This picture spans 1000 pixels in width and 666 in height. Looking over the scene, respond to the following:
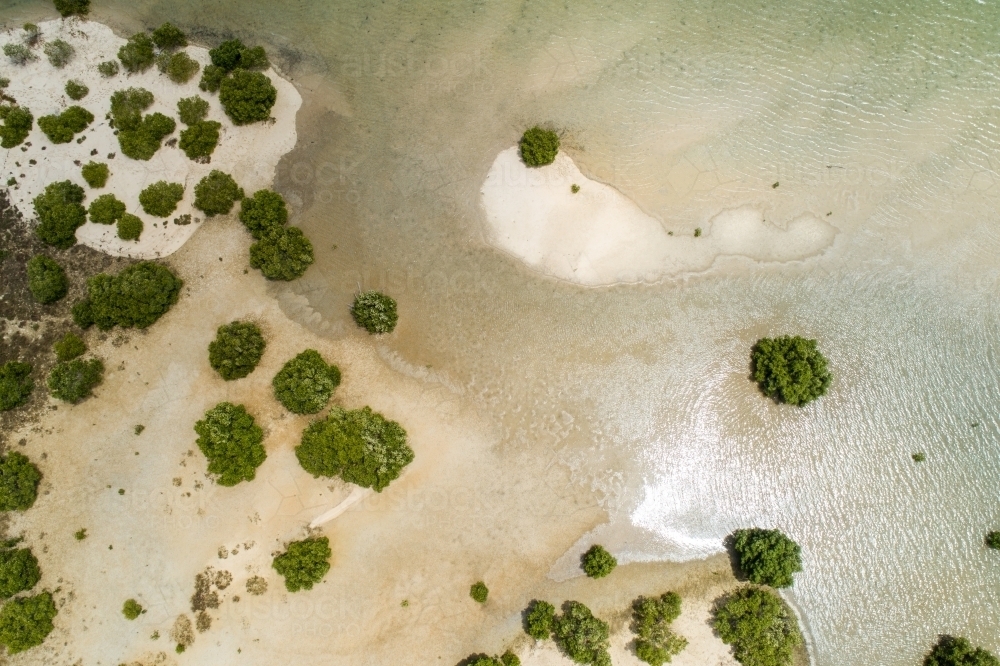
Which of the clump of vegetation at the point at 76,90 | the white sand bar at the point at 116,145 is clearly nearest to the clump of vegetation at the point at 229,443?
the white sand bar at the point at 116,145

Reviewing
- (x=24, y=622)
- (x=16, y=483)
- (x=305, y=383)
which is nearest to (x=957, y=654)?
(x=305, y=383)

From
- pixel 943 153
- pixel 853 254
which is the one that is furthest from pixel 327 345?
pixel 943 153

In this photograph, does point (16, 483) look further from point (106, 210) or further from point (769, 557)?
point (769, 557)

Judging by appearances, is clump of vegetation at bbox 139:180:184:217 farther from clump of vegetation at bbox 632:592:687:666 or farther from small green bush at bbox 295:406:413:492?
clump of vegetation at bbox 632:592:687:666

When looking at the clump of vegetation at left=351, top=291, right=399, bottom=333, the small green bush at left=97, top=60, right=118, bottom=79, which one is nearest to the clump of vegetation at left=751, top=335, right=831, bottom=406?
the clump of vegetation at left=351, top=291, right=399, bottom=333

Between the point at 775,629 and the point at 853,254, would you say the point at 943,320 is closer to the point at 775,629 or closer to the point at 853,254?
the point at 853,254

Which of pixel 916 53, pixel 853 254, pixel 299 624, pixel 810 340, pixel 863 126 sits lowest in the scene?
pixel 299 624
